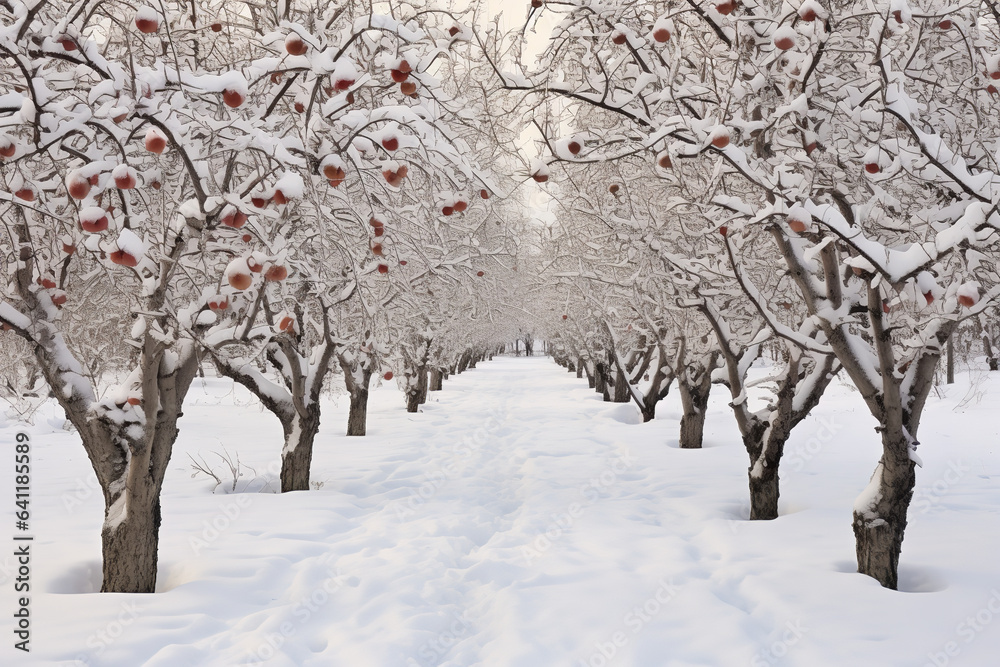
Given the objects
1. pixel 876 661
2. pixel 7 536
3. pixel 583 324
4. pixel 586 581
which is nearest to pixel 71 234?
pixel 7 536

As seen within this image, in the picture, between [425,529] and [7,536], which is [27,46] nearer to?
[425,529]

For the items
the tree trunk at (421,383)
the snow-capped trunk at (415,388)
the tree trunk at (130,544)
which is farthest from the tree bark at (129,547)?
the tree trunk at (421,383)

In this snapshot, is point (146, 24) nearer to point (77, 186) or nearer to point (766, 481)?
point (77, 186)

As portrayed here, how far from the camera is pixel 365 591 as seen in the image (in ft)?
13.4

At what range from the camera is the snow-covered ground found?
324cm

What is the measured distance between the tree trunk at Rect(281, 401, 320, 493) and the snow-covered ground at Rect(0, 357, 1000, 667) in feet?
1.10

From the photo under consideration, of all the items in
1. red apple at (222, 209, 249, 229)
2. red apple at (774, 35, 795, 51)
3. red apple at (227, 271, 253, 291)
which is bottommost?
red apple at (227, 271, 253, 291)

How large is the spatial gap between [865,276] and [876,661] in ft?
6.60

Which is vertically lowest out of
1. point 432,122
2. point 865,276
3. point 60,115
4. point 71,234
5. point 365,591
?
point 365,591

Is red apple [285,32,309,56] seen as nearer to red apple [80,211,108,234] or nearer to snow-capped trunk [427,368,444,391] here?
red apple [80,211,108,234]

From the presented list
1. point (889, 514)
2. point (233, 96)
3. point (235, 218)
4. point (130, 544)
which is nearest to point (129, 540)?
point (130, 544)

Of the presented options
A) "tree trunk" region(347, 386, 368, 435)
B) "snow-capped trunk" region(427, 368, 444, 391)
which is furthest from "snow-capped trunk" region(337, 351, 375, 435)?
"snow-capped trunk" region(427, 368, 444, 391)

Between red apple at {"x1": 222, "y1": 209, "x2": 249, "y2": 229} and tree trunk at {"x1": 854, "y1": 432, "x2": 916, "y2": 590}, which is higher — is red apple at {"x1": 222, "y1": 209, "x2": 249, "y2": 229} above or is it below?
above

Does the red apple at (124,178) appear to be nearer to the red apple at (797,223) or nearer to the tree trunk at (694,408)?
the red apple at (797,223)
